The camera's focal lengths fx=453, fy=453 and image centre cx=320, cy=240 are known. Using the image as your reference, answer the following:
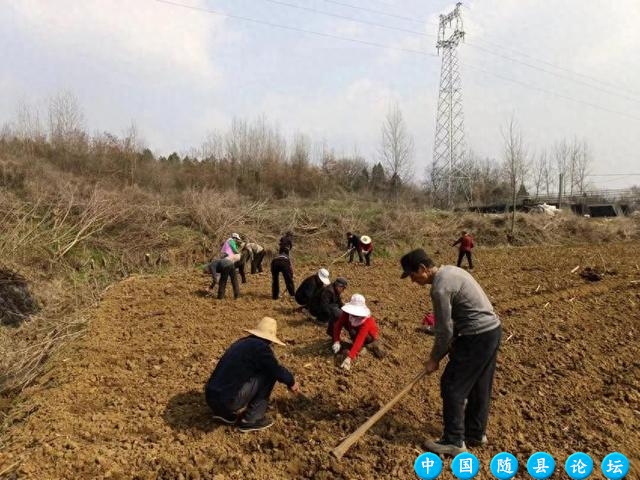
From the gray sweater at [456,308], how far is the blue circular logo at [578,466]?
1300mm

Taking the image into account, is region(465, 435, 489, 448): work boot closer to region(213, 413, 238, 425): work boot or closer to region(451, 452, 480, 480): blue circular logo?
region(451, 452, 480, 480): blue circular logo

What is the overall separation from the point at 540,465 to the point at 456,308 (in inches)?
57.4

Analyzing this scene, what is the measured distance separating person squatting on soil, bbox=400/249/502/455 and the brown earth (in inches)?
16.9

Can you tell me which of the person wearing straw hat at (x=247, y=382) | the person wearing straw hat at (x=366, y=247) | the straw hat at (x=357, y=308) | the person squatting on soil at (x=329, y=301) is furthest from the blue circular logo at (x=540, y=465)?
the person wearing straw hat at (x=366, y=247)

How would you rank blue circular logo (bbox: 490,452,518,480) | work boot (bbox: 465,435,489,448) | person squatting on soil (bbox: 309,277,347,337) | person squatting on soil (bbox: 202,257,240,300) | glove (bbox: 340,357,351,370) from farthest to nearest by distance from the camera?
person squatting on soil (bbox: 202,257,240,300)
person squatting on soil (bbox: 309,277,347,337)
glove (bbox: 340,357,351,370)
work boot (bbox: 465,435,489,448)
blue circular logo (bbox: 490,452,518,480)

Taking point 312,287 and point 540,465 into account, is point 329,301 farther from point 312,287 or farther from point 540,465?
point 540,465

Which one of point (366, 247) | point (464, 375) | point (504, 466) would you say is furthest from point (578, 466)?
point (366, 247)

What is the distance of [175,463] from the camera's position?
3629 mm

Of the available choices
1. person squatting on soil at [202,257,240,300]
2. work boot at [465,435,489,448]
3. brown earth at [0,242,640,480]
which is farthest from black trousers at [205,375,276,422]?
person squatting on soil at [202,257,240,300]

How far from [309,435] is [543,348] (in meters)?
3.93

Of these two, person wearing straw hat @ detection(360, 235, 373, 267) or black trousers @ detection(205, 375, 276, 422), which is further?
person wearing straw hat @ detection(360, 235, 373, 267)

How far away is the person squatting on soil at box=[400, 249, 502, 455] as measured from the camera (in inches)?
139

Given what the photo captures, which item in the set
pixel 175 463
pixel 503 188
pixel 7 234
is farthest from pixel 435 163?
pixel 175 463

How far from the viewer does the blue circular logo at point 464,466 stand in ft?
11.7
